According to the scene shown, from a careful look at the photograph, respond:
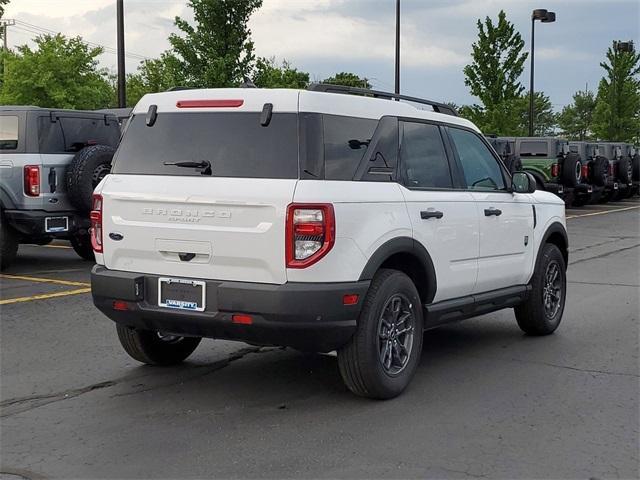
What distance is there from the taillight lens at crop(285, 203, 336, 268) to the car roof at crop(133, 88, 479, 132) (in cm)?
66

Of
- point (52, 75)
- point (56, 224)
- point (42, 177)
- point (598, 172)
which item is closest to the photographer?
point (42, 177)

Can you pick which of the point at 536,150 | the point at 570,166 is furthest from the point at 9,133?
the point at 570,166

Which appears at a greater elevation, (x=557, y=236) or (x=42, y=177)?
(x=42, y=177)

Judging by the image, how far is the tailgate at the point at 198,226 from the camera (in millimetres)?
4754

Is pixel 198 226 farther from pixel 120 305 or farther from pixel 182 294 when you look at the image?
pixel 120 305

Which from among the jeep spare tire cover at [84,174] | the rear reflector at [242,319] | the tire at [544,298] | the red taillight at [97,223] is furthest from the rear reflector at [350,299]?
the jeep spare tire cover at [84,174]

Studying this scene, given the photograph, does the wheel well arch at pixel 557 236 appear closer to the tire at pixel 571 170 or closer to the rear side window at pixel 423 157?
the rear side window at pixel 423 157

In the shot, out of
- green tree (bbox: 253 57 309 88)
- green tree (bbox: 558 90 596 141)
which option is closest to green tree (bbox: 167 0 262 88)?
green tree (bbox: 253 57 309 88)

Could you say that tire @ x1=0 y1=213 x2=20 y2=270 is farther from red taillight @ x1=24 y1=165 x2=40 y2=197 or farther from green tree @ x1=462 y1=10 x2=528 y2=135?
green tree @ x1=462 y1=10 x2=528 y2=135

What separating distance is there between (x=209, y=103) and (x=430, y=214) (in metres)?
1.63

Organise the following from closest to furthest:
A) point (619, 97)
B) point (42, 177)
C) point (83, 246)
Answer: point (42, 177)
point (83, 246)
point (619, 97)

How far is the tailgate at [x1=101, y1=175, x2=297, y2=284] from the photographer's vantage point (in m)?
4.75

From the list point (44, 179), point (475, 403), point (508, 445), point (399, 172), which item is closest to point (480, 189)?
point (399, 172)

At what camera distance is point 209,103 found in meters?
5.22
